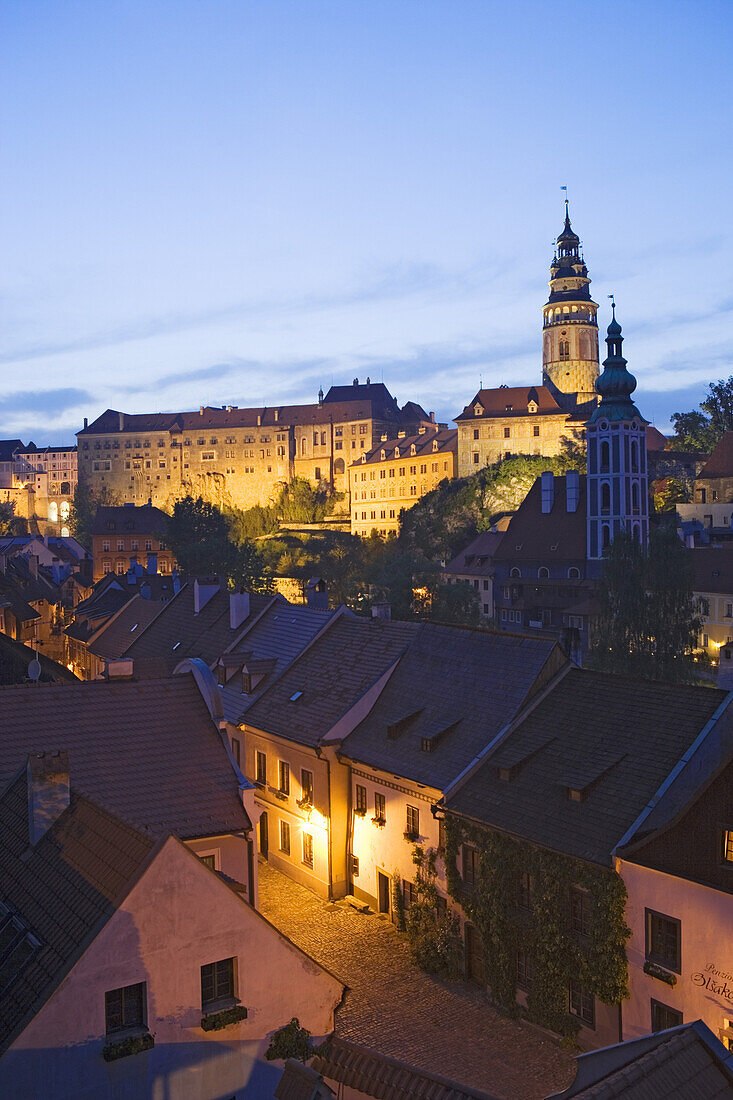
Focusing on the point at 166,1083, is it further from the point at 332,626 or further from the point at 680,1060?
the point at 332,626

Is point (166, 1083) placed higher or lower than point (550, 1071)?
higher

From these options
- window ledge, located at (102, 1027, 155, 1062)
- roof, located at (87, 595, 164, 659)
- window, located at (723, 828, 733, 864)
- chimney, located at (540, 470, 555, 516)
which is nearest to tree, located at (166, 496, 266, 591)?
roof, located at (87, 595, 164, 659)

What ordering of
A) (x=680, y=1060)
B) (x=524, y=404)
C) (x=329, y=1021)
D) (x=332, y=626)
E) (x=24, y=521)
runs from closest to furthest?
1. (x=680, y=1060)
2. (x=329, y=1021)
3. (x=332, y=626)
4. (x=524, y=404)
5. (x=24, y=521)

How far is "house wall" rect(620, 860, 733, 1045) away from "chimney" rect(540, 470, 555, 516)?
230 feet

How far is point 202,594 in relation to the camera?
44.1 m

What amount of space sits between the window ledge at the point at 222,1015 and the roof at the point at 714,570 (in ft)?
178

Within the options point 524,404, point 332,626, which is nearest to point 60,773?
point 332,626

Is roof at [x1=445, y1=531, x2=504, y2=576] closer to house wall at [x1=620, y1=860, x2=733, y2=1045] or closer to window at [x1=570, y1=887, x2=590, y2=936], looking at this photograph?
window at [x1=570, y1=887, x2=590, y2=936]

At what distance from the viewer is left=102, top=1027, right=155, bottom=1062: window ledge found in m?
12.7

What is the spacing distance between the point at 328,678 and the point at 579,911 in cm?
1408

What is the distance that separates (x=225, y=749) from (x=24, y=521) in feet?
550

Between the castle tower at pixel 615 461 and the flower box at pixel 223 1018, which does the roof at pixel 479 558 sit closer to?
the castle tower at pixel 615 461

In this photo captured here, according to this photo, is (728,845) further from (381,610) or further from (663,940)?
(381,610)

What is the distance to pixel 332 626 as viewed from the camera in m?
35.2
